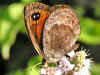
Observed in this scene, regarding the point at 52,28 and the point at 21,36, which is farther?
the point at 21,36

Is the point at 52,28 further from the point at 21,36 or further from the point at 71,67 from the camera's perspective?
the point at 21,36

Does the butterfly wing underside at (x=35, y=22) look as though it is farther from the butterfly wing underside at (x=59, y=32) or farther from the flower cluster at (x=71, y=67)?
the flower cluster at (x=71, y=67)

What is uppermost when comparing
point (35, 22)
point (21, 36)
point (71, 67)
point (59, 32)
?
point (35, 22)

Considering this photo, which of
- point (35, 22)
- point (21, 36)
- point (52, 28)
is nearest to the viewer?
point (35, 22)

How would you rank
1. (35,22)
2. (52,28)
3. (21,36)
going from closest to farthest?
(35,22) → (52,28) → (21,36)

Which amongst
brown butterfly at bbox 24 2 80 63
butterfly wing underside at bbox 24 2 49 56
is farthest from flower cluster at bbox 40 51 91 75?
butterfly wing underside at bbox 24 2 49 56

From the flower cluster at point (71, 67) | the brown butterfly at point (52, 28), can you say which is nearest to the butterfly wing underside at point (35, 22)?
the brown butterfly at point (52, 28)

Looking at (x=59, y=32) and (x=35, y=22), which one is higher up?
(x=35, y=22)

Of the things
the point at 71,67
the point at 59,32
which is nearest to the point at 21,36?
the point at 59,32
